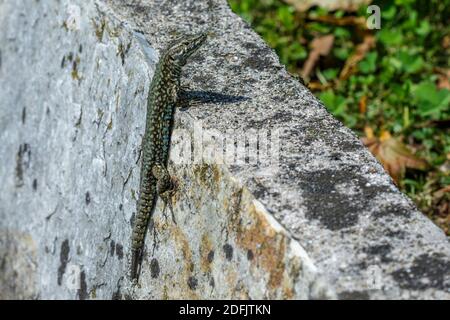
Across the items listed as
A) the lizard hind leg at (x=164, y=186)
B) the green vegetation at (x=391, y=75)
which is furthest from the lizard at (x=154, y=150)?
the green vegetation at (x=391, y=75)

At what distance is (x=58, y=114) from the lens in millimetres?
4652

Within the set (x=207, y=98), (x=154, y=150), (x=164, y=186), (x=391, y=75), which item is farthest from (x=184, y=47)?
(x=391, y=75)

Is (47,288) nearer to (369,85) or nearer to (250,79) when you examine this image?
(250,79)

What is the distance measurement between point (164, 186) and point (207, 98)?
1.42 feet

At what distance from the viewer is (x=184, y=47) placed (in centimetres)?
383

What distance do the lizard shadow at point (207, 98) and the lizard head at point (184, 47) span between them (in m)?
0.18

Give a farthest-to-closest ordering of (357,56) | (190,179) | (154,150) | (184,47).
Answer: (357,56), (184,47), (154,150), (190,179)

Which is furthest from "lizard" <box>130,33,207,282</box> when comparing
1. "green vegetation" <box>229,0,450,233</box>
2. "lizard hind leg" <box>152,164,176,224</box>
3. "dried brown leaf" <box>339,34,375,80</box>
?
"dried brown leaf" <box>339,34,375,80</box>

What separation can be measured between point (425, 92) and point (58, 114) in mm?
2172

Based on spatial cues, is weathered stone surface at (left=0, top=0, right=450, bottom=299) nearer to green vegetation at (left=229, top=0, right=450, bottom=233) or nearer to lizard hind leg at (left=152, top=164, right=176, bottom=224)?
lizard hind leg at (left=152, top=164, right=176, bottom=224)

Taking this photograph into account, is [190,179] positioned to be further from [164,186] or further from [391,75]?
[391,75]

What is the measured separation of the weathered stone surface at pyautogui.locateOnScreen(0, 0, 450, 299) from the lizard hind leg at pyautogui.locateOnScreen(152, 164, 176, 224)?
0.14ft

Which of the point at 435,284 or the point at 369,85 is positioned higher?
the point at 369,85
